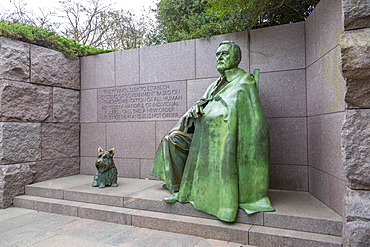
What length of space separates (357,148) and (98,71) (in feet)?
18.0

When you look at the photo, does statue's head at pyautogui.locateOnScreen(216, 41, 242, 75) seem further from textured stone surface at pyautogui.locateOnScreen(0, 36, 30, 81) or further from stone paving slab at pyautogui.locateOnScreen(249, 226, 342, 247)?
textured stone surface at pyautogui.locateOnScreen(0, 36, 30, 81)

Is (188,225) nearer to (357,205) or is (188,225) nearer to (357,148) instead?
(357,205)

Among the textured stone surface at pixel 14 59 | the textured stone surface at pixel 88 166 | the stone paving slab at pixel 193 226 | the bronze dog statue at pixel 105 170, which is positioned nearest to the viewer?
the stone paving slab at pixel 193 226

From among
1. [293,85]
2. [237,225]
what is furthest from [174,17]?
[237,225]

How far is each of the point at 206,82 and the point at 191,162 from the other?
1.95 meters

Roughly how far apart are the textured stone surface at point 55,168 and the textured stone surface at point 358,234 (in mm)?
5400

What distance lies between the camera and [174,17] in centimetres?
974

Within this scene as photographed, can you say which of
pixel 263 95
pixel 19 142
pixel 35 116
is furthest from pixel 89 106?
pixel 263 95

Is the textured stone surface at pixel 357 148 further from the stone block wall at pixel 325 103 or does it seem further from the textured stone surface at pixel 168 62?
the textured stone surface at pixel 168 62

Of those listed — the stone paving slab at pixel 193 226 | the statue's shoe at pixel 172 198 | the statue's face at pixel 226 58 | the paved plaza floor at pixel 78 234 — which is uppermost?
the statue's face at pixel 226 58

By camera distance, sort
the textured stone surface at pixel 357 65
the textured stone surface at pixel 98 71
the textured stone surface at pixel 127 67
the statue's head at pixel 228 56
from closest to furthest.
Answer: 1. the textured stone surface at pixel 357 65
2. the statue's head at pixel 228 56
3. the textured stone surface at pixel 127 67
4. the textured stone surface at pixel 98 71

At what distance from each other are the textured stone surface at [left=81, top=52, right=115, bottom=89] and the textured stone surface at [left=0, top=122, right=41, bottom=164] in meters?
1.53

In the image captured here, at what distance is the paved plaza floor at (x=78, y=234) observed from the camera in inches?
130

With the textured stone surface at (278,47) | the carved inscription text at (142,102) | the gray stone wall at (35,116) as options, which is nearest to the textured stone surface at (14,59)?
the gray stone wall at (35,116)
